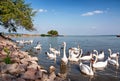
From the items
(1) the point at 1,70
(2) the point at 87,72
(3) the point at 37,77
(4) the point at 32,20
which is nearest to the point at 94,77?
(2) the point at 87,72

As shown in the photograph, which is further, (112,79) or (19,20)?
(19,20)

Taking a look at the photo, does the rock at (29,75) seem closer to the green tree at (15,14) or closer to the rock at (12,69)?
the rock at (12,69)

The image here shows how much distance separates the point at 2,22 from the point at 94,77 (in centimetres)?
2360

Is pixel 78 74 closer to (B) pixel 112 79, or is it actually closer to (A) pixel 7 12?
(B) pixel 112 79

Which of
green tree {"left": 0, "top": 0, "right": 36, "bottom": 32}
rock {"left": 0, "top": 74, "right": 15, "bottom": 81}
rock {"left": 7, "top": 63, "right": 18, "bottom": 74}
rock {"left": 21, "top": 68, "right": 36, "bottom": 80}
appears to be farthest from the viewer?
green tree {"left": 0, "top": 0, "right": 36, "bottom": 32}

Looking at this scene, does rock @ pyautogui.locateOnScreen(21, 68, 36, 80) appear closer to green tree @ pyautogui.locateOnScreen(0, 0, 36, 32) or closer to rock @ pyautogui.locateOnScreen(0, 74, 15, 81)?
rock @ pyautogui.locateOnScreen(0, 74, 15, 81)

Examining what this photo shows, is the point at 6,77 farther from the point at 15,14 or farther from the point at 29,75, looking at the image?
the point at 15,14

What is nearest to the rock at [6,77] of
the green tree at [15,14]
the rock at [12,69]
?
the rock at [12,69]

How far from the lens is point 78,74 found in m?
18.9

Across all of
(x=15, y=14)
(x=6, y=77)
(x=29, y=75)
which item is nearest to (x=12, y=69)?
(x=29, y=75)

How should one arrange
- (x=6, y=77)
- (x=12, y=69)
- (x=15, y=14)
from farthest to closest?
(x=15, y=14) → (x=12, y=69) → (x=6, y=77)

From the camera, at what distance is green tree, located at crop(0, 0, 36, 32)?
3666cm

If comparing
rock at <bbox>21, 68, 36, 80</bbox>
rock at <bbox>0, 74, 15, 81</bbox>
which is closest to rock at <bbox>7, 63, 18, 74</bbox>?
rock at <bbox>21, 68, 36, 80</bbox>

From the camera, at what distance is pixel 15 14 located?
123ft
